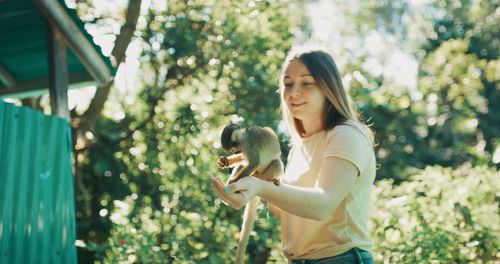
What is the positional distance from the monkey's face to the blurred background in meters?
3.23

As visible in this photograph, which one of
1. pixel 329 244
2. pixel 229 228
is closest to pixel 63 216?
pixel 229 228

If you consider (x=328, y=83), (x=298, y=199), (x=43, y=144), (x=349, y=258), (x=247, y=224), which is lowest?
(x=349, y=258)

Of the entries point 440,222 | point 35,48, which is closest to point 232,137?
point 440,222

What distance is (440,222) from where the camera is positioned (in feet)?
17.6

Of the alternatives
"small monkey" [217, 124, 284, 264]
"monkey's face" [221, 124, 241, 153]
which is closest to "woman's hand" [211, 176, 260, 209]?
"small monkey" [217, 124, 284, 264]

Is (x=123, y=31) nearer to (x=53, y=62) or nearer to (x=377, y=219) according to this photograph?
(x=53, y=62)

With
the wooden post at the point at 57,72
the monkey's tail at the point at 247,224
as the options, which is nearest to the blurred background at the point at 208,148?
the wooden post at the point at 57,72

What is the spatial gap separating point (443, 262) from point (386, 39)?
19.9 meters

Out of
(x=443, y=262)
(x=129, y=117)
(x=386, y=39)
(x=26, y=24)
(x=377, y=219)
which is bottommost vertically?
(x=443, y=262)

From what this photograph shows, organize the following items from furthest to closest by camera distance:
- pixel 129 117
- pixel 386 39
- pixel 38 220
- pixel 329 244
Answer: pixel 386 39, pixel 129 117, pixel 38 220, pixel 329 244

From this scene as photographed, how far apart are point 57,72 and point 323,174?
11.1 feet

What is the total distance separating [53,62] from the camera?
16.0 feet

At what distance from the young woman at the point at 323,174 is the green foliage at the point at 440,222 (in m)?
2.93

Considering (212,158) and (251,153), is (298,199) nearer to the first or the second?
(251,153)
